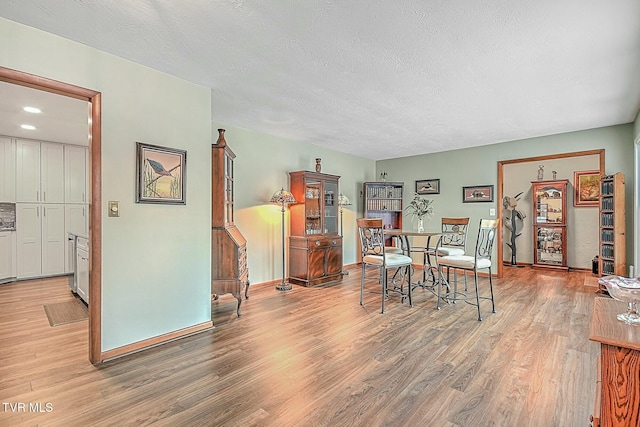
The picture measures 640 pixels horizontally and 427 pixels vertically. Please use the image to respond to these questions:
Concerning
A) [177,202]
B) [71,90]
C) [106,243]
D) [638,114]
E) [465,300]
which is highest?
[638,114]

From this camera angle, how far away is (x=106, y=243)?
7.86ft

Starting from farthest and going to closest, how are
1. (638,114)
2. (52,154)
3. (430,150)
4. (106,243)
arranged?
(430,150)
(52,154)
(638,114)
(106,243)

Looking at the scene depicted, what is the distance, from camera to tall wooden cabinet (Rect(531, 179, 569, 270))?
6.52m

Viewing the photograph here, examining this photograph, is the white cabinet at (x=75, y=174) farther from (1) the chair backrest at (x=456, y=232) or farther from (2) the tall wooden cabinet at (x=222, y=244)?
(1) the chair backrest at (x=456, y=232)

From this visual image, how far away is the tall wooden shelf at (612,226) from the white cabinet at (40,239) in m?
8.70

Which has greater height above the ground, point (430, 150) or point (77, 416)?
point (430, 150)

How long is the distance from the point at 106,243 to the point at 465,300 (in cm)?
398

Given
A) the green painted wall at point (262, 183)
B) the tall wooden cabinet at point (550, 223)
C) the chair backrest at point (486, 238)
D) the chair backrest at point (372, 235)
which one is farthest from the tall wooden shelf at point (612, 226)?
the green painted wall at point (262, 183)

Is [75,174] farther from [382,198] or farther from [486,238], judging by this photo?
[486,238]

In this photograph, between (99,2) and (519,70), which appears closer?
(99,2)

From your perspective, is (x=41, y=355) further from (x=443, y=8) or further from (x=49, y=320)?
(x=443, y=8)

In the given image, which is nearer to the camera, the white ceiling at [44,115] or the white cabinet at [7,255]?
the white ceiling at [44,115]

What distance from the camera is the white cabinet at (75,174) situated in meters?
5.64

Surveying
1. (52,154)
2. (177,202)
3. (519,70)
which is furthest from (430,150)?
(52,154)
